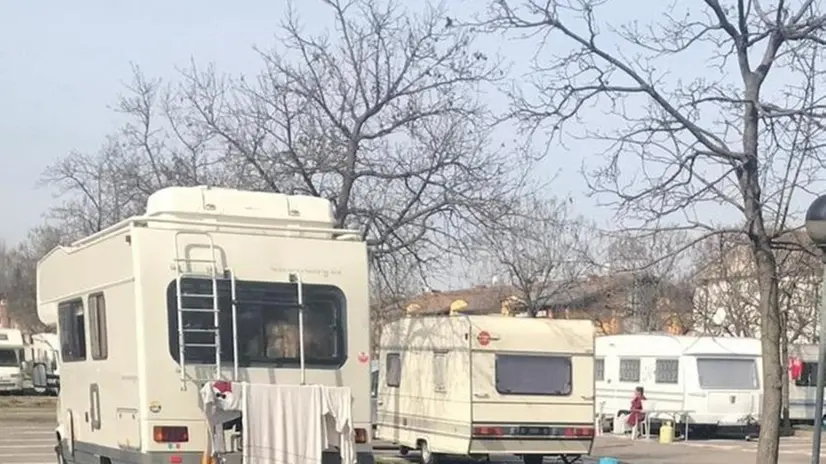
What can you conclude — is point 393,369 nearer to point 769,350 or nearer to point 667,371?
point 769,350

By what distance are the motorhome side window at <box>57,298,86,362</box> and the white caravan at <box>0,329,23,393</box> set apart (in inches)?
1324

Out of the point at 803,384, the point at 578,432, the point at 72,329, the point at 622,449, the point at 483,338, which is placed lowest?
the point at 622,449

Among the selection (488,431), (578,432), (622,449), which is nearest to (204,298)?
(488,431)

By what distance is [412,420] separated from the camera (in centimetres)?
2159

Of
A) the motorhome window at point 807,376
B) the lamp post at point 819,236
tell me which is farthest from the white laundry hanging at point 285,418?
the motorhome window at point 807,376

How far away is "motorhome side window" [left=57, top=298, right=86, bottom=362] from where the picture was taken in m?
13.5

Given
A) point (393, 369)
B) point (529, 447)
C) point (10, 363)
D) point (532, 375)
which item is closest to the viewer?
point (529, 447)

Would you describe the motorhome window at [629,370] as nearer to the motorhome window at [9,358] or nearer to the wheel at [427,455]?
the wheel at [427,455]

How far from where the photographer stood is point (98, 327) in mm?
12820

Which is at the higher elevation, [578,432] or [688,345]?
[688,345]

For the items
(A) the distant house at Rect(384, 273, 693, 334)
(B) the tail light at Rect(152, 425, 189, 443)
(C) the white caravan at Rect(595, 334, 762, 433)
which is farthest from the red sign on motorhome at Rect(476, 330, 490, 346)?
(A) the distant house at Rect(384, 273, 693, 334)

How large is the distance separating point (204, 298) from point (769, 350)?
5.71 metres

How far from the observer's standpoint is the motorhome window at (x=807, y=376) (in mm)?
36938

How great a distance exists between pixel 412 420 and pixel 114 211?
432 inches
